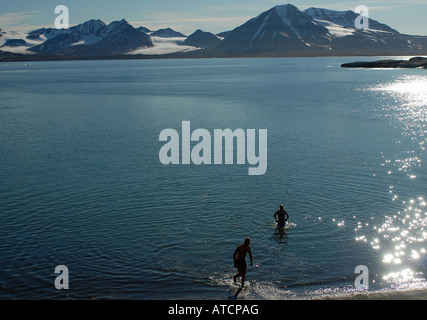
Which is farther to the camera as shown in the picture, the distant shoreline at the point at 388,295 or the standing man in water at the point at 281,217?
the standing man in water at the point at 281,217

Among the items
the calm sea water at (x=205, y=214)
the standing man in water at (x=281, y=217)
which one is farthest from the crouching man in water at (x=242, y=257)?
the standing man in water at (x=281, y=217)

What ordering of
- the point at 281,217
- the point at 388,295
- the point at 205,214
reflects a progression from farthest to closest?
the point at 205,214 < the point at 281,217 < the point at 388,295

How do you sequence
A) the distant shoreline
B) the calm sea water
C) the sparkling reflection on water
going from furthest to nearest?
1. the sparkling reflection on water
2. the calm sea water
3. the distant shoreline

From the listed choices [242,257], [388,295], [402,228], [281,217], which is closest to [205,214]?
[281,217]

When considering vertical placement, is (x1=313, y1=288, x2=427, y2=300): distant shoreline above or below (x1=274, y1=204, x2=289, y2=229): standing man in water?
below

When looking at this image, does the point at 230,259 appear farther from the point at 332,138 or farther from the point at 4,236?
the point at 332,138

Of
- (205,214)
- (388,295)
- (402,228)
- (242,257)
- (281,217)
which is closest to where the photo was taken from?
(388,295)

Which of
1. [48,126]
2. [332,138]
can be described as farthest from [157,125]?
[332,138]

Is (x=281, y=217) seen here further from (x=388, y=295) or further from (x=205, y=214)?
(x=388, y=295)

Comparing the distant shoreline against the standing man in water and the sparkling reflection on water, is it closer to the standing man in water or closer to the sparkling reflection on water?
the sparkling reflection on water

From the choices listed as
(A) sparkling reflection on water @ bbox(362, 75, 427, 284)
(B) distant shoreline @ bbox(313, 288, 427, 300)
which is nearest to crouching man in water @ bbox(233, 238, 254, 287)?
(B) distant shoreline @ bbox(313, 288, 427, 300)

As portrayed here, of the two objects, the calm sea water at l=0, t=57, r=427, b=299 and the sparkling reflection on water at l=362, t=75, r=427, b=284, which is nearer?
the calm sea water at l=0, t=57, r=427, b=299

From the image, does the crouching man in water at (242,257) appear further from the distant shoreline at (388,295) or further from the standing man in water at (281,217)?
the standing man in water at (281,217)
